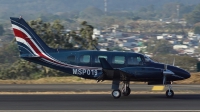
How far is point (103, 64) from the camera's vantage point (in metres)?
23.0

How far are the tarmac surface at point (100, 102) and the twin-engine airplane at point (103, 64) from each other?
2.61ft

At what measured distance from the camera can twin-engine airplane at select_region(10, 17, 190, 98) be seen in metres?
23.8

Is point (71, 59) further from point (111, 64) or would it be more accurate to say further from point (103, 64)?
point (103, 64)

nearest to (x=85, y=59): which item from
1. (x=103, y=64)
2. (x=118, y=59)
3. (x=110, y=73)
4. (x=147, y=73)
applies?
(x=118, y=59)

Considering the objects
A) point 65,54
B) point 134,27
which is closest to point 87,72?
point 65,54

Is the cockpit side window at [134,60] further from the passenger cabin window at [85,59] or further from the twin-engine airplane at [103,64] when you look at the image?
the passenger cabin window at [85,59]

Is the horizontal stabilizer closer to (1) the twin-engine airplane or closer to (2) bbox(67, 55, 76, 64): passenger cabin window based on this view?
(1) the twin-engine airplane

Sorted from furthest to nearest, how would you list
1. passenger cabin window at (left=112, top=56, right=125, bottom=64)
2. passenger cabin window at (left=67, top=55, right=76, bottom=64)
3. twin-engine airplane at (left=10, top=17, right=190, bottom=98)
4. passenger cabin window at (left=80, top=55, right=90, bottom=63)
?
passenger cabin window at (left=67, top=55, right=76, bottom=64) → passenger cabin window at (left=80, top=55, right=90, bottom=63) → passenger cabin window at (left=112, top=56, right=125, bottom=64) → twin-engine airplane at (left=10, top=17, right=190, bottom=98)

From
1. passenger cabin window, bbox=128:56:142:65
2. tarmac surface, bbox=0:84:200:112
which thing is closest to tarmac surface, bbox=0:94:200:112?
tarmac surface, bbox=0:84:200:112

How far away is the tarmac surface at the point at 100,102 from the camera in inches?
790

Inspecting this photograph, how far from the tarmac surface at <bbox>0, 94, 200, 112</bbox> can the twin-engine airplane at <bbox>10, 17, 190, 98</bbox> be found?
795 mm

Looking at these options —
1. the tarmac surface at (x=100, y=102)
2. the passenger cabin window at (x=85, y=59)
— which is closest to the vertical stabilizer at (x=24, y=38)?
the passenger cabin window at (x=85, y=59)

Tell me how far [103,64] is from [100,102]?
1867 millimetres

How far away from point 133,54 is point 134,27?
174 meters
